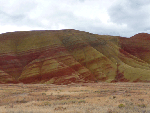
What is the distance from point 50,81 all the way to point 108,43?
39999 millimetres

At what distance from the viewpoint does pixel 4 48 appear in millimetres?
79125

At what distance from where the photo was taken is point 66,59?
74250 millimetres

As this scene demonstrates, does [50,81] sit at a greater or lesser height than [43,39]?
lesser

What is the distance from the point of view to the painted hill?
213 ft

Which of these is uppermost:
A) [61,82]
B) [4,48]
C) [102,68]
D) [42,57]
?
[4,48]

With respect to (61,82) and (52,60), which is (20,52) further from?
(61,82)

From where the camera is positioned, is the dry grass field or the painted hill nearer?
the dry grass field

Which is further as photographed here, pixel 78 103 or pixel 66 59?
pixel 66 59

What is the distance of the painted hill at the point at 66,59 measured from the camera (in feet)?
213

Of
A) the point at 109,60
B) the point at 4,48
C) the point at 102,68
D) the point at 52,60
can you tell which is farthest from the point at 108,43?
the point at 4,48

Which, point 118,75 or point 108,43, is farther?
point 108,43

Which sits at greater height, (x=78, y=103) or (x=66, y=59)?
(x=66, y=59)

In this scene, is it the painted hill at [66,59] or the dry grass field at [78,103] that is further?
the painted hill at [66,59]

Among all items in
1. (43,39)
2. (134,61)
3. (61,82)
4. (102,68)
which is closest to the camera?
(61,82)
